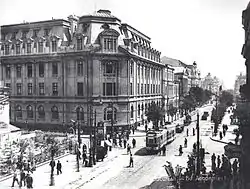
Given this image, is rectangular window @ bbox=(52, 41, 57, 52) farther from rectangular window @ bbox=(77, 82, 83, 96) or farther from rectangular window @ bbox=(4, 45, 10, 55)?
rectangular window @ bbox=(4, 45, 10, 55)

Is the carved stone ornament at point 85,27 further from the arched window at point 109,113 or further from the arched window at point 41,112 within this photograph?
the arched window at point 41,112

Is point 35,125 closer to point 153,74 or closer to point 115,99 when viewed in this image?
point 115,99

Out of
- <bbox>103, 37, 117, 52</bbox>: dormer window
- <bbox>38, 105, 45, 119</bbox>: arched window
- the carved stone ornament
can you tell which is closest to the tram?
<bbox>103, 37, 117, 52</bbox>: dormer window

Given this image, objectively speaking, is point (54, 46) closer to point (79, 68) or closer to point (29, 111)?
point (79, 68)

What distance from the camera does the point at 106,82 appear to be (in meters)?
48.1

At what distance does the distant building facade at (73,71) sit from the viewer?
1877 inches

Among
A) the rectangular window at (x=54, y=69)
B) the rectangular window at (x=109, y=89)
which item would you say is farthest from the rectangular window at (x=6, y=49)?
the rectangular window at (x=109, y=89)

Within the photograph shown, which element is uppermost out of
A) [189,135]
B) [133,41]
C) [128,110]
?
[133,41]

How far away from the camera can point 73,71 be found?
49.0m

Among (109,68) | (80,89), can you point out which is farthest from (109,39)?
(80,89)

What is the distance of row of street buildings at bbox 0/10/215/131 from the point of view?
4769 centimetres

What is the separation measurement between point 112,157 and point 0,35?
112ft

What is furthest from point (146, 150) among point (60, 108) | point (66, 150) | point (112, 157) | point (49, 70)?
point (49, 70)

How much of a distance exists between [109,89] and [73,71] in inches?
237
